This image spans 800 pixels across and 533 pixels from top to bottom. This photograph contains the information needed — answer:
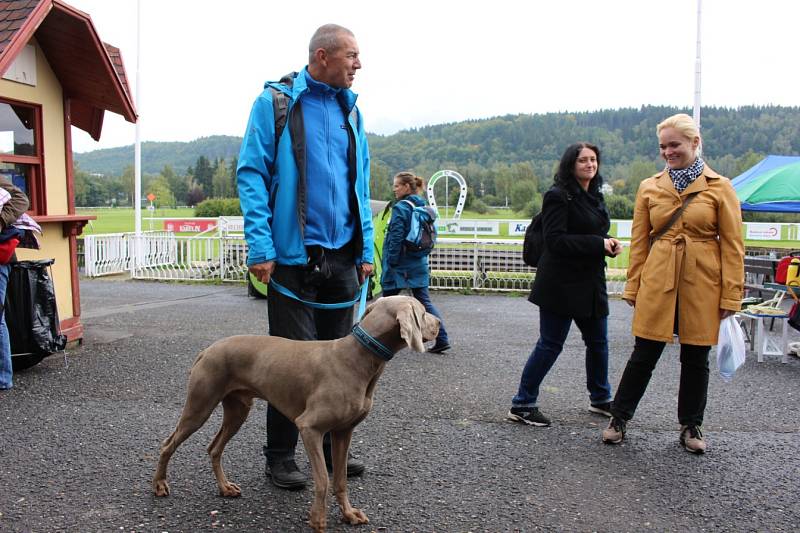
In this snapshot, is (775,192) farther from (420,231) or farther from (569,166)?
(569,166)

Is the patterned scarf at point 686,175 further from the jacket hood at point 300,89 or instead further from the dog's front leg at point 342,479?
the dog's front leg at point 342,479

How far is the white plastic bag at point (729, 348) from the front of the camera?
466 centimetres

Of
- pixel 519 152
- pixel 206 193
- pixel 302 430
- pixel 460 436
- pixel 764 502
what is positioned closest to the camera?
pixel 302 430

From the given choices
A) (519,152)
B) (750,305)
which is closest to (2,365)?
(750,305)

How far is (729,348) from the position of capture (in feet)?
15.3

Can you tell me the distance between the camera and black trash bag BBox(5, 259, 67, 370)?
252 inches

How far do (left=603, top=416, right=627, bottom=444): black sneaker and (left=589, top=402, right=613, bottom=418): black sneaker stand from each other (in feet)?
1.93

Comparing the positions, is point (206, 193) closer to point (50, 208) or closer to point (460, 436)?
point (50, 208)

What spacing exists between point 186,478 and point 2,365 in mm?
3101

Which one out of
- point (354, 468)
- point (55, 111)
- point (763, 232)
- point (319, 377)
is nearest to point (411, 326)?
point (319, 377)

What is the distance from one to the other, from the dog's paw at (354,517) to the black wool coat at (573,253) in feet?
7.41

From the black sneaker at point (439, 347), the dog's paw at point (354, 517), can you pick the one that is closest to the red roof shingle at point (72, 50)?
the black sneaker at point (439, 347)

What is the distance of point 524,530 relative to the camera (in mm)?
3307

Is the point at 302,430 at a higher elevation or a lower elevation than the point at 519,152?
lower
